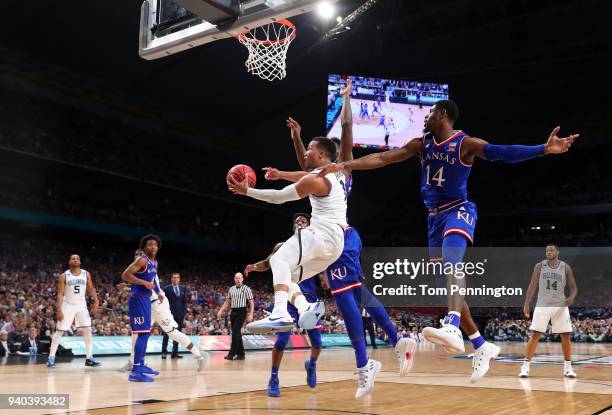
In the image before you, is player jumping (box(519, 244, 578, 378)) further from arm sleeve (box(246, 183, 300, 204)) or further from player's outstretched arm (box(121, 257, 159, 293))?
player's outstretched arm (box(121, 257, 159, 293))

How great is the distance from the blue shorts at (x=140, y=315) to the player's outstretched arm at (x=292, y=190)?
3830 mm

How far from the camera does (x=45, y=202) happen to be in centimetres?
2409

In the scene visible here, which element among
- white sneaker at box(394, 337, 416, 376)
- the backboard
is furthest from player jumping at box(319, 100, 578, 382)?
the backboard

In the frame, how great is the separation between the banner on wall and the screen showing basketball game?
7.24 metres

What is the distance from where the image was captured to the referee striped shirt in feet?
41.2

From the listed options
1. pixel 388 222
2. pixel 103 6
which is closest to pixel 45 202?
pixel 103 6

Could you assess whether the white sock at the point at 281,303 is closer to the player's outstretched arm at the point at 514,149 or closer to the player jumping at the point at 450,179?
the player jumping at the point at 450,179

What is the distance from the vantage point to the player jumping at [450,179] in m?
4.73

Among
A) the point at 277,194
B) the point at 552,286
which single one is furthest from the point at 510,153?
the point at 552,286

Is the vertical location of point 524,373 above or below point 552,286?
below

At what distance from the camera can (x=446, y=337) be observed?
176 inches

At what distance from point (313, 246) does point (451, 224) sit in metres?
1.20

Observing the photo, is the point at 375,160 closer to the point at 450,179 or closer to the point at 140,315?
the point at 450,179

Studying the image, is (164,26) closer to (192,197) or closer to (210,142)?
(192,197)
